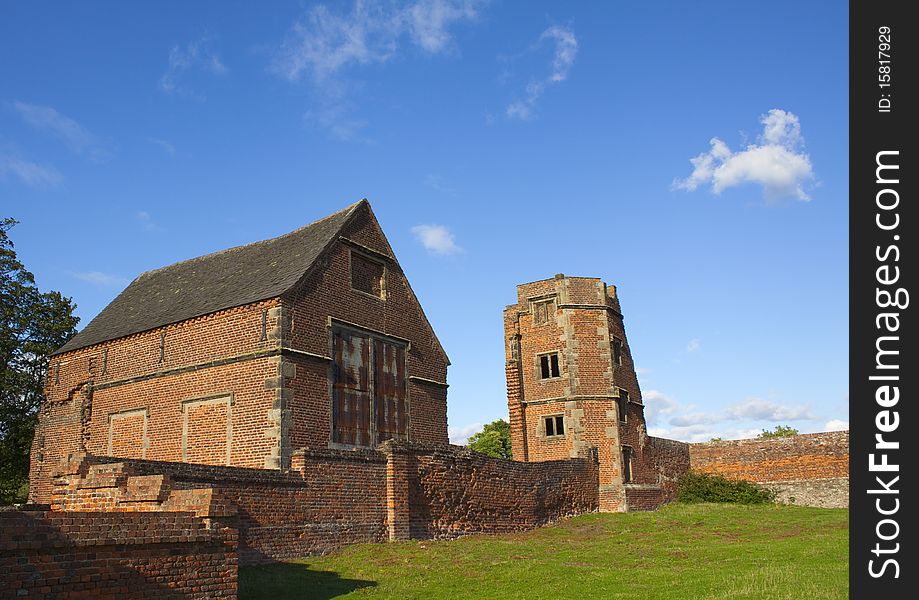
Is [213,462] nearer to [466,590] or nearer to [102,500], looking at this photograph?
[102,500]

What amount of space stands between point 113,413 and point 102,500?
11.4 meters

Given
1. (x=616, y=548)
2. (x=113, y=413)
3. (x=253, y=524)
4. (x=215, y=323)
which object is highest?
(x=215, y=323)

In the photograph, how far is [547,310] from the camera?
3422 cm

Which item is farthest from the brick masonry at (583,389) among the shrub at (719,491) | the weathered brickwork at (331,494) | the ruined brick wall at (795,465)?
the weathered brickwork at (331,494)

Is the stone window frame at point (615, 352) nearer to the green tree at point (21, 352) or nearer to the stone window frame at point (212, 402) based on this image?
the stone window frame at point (212, 402)

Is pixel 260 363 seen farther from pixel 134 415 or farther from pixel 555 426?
pixel 555 426

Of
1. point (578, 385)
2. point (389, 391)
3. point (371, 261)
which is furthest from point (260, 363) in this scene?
point (578, 385)

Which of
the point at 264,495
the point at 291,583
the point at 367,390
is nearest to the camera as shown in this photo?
the point at 291,583

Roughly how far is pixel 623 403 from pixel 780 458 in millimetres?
8665

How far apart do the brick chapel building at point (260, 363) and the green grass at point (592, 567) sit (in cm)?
471

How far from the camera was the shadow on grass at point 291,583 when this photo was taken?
13.4 meters

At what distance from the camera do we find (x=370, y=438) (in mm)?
24188
